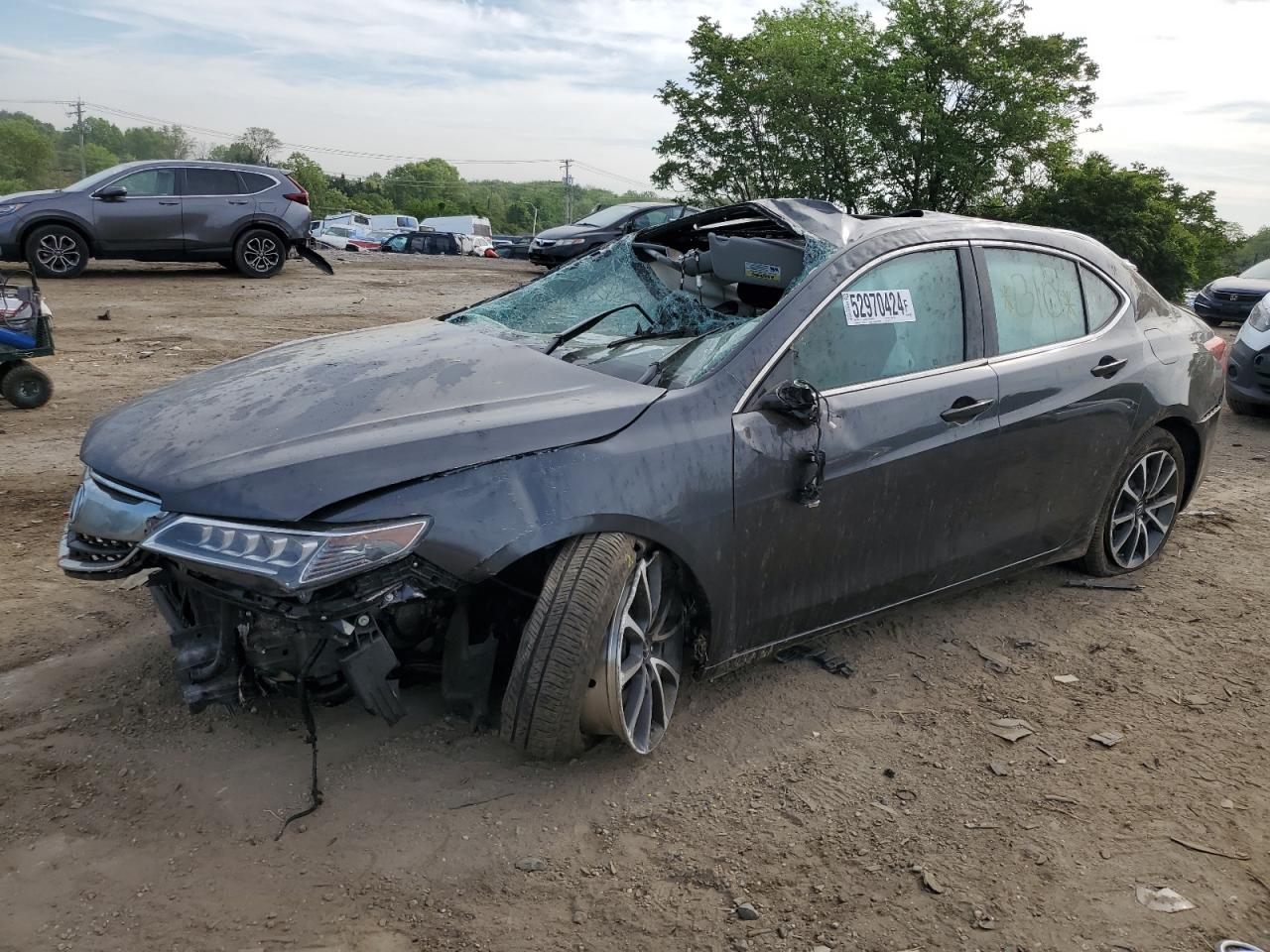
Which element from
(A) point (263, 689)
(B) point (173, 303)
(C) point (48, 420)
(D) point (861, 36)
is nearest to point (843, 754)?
(A) point (263, 689)

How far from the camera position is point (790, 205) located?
3.95 meters

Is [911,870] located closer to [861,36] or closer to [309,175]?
[861,36]

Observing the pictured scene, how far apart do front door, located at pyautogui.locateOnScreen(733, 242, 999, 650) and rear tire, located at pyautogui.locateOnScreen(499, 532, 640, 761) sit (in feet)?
1.76

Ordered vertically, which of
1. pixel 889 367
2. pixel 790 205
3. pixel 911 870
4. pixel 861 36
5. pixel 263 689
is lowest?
pixel 911 870

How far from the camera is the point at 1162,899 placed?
2643 mm

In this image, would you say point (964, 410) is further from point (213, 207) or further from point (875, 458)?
point (213, 207)

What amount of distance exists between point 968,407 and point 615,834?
1.93m

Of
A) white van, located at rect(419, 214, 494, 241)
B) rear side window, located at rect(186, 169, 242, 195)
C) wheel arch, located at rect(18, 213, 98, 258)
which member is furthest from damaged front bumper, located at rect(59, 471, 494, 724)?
white van, located at rect(419, 214, 494, 241)

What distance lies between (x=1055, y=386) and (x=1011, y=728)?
1.34m

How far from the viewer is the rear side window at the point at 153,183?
1369 centimetres

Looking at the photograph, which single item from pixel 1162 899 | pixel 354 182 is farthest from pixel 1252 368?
pixel 354 182

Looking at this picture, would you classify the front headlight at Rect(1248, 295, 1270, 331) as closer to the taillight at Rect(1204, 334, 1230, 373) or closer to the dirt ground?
the taillight at Rect(1204, 334, 1230, 373)

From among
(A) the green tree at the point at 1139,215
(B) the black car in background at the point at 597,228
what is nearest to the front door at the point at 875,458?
(B) the black car in background at the point at 597,228

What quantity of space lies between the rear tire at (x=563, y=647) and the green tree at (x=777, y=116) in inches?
800
